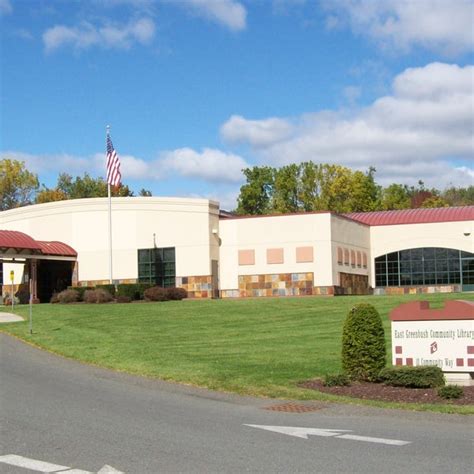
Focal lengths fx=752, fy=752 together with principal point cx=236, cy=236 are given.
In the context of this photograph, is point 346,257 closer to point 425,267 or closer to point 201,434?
point 425,267

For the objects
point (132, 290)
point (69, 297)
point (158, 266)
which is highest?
point (158, 266)

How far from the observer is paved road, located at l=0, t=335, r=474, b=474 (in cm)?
791

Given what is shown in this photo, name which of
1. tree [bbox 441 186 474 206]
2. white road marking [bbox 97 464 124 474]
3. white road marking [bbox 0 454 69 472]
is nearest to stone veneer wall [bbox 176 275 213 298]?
white road marking [bbox 0 454 69 472]

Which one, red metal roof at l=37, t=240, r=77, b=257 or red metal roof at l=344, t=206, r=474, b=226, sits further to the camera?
red metal roof at l=344, t=206, r=474, b=226

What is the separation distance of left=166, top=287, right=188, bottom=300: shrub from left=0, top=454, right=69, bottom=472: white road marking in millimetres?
34813

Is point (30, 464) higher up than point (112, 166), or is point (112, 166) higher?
point (112, 166)

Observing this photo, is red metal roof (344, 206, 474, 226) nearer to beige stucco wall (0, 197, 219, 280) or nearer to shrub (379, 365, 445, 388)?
beige stucco wall (0, 197, 219, 280)

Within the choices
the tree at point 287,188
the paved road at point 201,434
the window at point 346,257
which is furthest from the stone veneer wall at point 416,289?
the paved road at point 201,434

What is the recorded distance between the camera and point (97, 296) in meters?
40.4

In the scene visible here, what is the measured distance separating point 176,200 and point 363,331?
33.9 m

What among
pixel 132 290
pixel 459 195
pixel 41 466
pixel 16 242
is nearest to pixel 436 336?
pixel 41 466

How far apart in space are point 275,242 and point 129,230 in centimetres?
957

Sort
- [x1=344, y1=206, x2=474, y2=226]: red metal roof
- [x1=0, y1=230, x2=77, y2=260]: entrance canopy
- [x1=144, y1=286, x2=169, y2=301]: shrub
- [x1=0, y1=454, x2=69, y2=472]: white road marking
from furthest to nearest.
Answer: [x1=344, y1=206, x2=474, y2=226]: red metal roof < [x1=0, y1=230, x2=77, y2=260]: entrance canopy < [x1=144, y1=286, x2=169, y2=301]: shrub < [x1=0, y1=454, x2=69, y2=472]: white road marking

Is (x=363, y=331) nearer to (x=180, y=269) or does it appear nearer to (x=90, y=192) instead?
(x=180, y=269)
